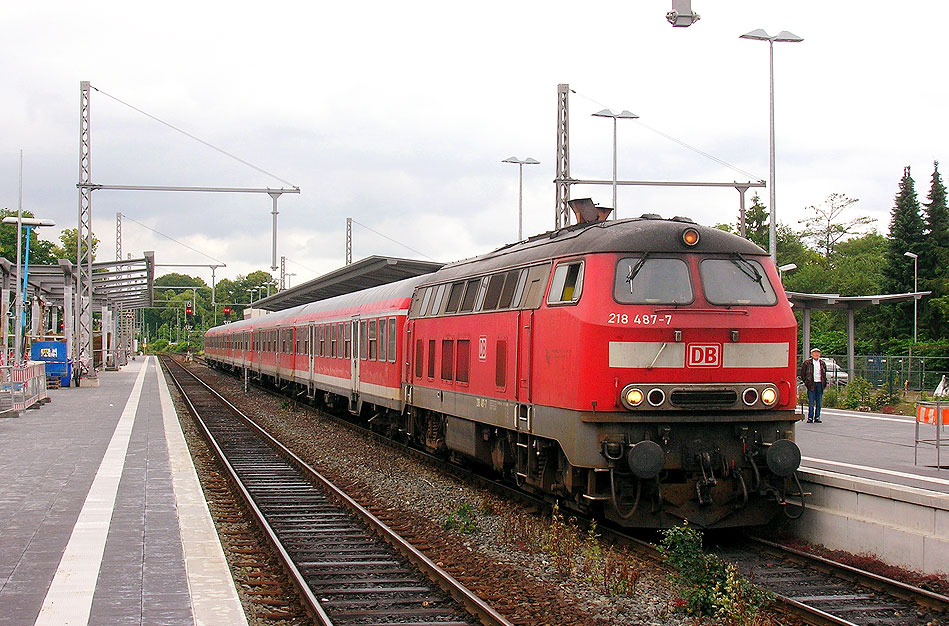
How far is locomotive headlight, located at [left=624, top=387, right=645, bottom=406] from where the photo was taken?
9633 mm

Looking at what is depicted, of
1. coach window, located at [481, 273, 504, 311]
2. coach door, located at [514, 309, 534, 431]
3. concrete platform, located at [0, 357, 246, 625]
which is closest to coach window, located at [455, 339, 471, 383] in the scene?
coach window, located at [481, 273, 504, 311]

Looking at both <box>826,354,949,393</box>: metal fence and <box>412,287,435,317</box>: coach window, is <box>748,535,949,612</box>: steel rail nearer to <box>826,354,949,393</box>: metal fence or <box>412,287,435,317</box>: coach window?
<box>412,287,435,317</box>: coach window

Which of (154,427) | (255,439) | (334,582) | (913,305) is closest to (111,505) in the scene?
(334,582)

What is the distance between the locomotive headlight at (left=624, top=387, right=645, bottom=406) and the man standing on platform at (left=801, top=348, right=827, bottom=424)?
40.1 ft

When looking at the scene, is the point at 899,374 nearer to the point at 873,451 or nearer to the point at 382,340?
the point at 873,451

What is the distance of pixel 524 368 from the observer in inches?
445

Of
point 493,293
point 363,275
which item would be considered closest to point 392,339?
point 493,293

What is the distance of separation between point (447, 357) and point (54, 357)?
87.7ft

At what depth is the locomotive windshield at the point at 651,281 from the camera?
986cm

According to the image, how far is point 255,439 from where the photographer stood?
70.2 feet

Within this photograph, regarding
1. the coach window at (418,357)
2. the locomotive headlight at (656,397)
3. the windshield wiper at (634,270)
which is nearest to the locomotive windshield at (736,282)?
the windshield wiper at (634,270)

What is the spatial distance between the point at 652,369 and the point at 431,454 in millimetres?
8542

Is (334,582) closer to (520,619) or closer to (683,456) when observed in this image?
(520,619)

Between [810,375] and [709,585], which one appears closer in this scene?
[709,585]
